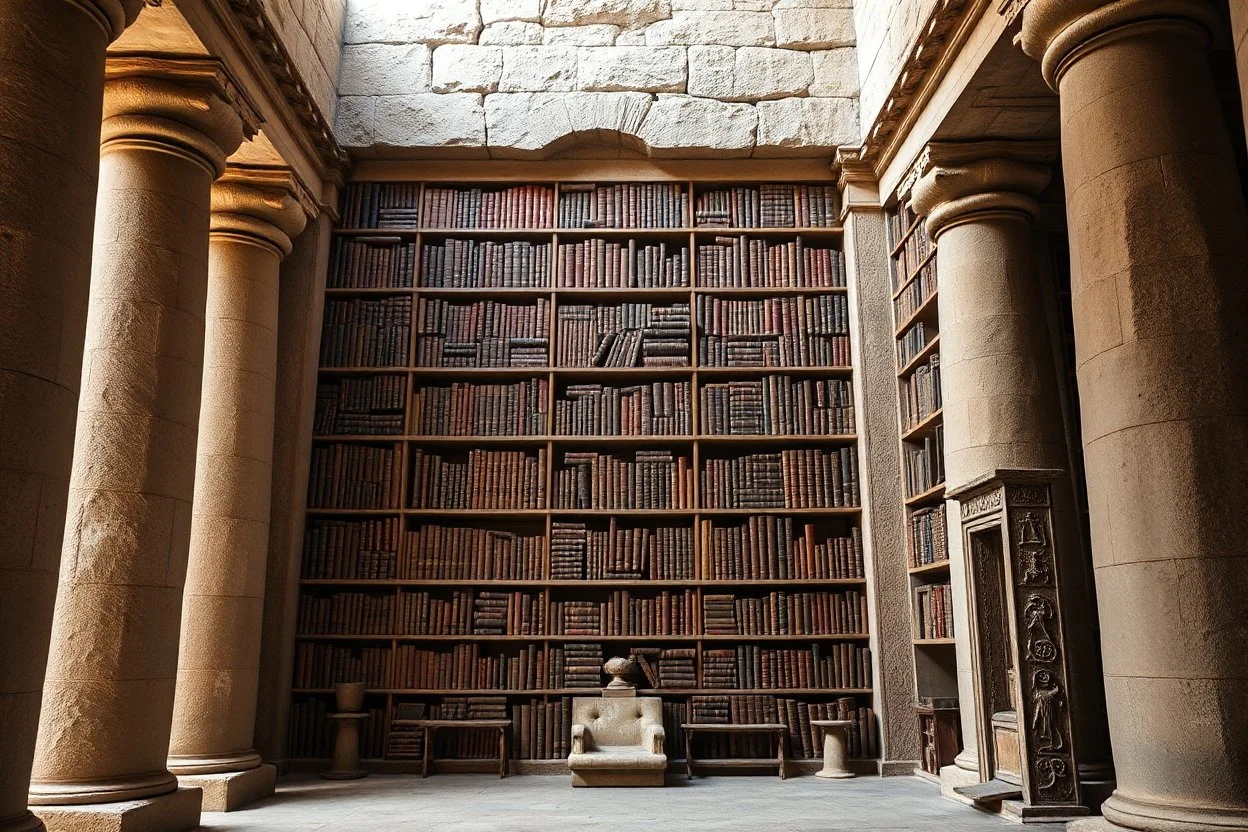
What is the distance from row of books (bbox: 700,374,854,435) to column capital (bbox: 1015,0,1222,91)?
2.92 meters

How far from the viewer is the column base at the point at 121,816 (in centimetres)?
378

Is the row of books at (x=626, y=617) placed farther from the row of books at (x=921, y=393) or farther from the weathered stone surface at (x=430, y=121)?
the weathered stone surface at (x=430, y=121)

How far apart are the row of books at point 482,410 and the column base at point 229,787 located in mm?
2379

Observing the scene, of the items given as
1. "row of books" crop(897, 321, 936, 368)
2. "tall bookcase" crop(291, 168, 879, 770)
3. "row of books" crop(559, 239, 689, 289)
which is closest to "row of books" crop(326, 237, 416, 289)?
"tall bookcase" crop(291, 168, 879, 770)

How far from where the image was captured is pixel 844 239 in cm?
707

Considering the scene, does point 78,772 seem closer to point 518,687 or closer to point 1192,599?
point 518,687

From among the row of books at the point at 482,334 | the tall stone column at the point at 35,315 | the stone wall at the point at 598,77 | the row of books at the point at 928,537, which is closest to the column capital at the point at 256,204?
the stone wall at the point at 598,77

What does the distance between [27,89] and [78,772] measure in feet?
8.38

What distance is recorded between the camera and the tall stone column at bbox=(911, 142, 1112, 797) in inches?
199

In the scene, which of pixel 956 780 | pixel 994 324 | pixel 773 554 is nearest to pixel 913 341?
pixel 994 324

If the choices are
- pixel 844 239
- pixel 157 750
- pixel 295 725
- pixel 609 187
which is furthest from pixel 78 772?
pixel 844 239

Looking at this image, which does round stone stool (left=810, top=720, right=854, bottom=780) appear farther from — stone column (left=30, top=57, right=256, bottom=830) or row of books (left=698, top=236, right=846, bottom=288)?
stone column (left=30, top=57, right=256, bottom=830)

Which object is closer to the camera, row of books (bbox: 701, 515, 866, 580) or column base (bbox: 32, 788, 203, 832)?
column base (bbox: 32, 788, 203, 832)

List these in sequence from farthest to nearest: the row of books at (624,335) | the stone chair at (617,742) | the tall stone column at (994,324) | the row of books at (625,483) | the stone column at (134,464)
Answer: the row of books at (624,335) → the row of books at (625,483) → the stone chair at (617,742) → the tall stone column at (994,324) → the stone column at (134,464)
